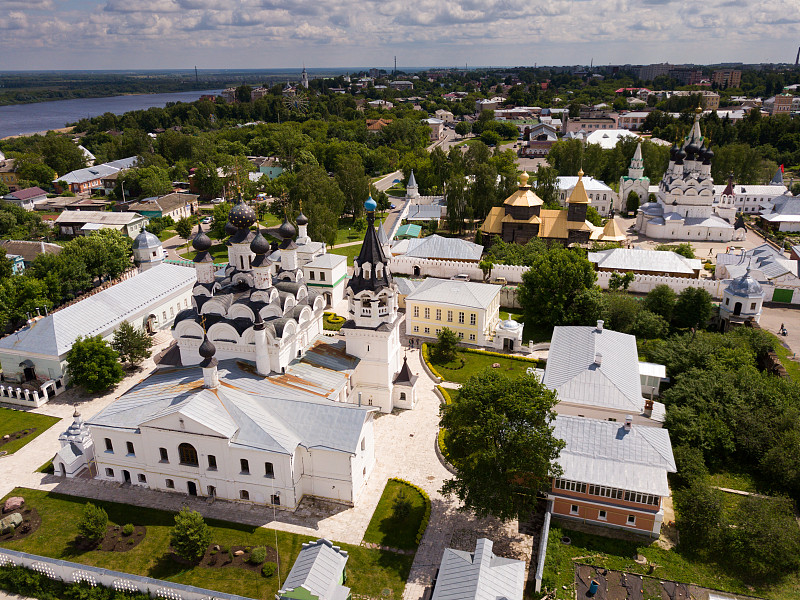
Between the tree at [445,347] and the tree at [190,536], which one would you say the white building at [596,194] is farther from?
the tree at [190,536]

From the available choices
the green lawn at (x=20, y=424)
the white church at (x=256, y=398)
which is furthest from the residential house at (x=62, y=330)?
the white church at (x=256, y=398)

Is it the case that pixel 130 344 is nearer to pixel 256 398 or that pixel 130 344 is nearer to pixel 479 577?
pixel 256 398

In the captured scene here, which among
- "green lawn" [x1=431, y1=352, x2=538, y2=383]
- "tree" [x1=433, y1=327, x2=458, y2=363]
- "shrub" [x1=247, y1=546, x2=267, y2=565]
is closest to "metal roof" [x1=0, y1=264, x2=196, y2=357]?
"shrub" [x1=247, y1=546, x2=267, y2=565]

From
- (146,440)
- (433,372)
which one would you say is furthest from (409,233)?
Result: (146,440)

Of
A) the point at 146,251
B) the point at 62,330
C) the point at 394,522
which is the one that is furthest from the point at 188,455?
the point at 146,251

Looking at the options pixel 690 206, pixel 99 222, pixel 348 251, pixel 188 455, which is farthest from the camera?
pixel 690 206

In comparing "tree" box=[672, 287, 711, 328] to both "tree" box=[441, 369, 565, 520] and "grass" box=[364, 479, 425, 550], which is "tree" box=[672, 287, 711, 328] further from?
"grass" box=[364, 479, 425, 550]

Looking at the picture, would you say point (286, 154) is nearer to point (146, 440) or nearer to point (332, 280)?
point (332, 280)
